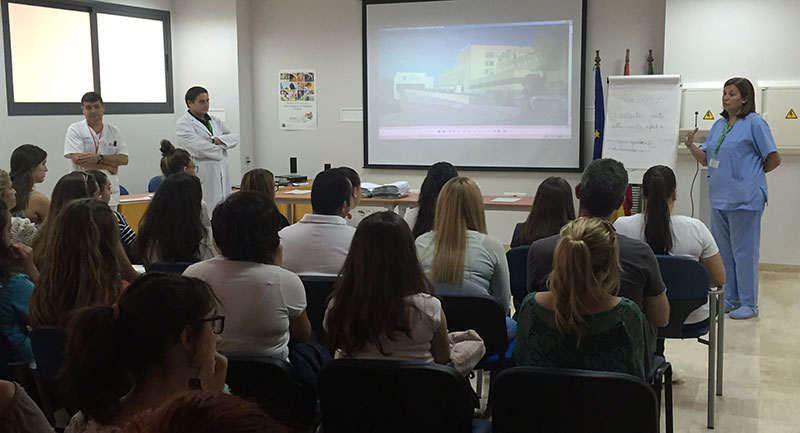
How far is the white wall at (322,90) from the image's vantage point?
790 centimetres

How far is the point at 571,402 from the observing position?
197 cm

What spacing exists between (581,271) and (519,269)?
1.35 meters

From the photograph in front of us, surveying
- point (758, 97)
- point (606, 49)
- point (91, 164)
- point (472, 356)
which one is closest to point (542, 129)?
point (606, 49)

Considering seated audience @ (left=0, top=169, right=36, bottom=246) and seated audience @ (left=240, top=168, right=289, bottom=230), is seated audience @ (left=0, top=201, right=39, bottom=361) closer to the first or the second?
seated audience @ (left=0, top=169, right=36, bottom=246)

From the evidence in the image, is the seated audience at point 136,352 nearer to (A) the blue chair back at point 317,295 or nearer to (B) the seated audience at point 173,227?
(A) the blue chair back at point 317,295

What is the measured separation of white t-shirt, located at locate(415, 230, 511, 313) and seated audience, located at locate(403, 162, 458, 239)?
555 millimetres

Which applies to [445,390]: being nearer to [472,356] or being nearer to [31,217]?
[472,356]

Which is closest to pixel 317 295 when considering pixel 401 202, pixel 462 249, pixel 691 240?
pixel 462 249

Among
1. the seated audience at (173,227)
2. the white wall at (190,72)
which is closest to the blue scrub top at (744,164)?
the seated audience at (173,227)

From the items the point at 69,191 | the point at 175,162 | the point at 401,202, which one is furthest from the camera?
the point at 401,202

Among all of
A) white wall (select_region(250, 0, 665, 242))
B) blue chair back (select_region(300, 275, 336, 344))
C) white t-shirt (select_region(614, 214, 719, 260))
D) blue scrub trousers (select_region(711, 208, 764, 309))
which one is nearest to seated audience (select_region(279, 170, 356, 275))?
blue chair back (select_region(300, 275, 336, 344))

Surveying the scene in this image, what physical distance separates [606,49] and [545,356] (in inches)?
218

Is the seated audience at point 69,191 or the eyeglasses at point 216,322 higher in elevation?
the seated audience at point 69,191

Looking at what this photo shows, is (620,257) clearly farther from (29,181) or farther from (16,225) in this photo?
(29,181)
